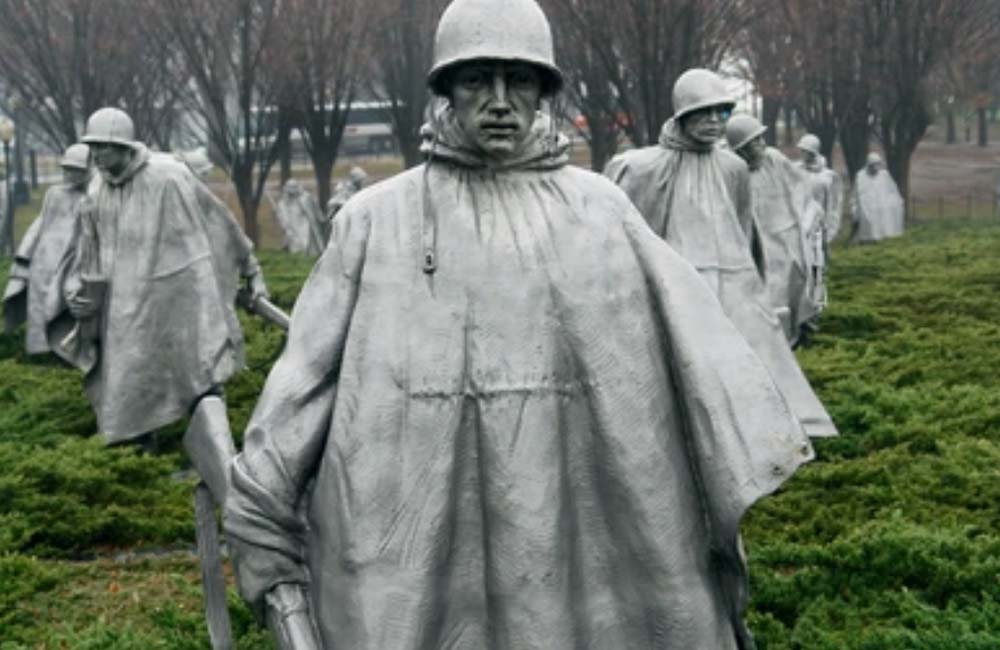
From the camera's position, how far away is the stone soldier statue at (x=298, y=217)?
36.6 m

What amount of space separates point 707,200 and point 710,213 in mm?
81

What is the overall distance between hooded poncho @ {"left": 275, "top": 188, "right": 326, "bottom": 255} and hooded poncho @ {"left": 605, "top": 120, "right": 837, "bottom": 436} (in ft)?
84.4

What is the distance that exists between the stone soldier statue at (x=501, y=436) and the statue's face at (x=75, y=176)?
13683mm

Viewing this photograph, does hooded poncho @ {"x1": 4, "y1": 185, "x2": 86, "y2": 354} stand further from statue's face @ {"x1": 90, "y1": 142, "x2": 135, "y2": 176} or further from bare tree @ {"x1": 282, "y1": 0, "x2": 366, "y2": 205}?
bare tree @ {"x1": 282, "y1": 0, "x2": 366, "y2": 205}

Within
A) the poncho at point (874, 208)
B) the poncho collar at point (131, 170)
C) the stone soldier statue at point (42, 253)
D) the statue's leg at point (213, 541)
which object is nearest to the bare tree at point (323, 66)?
the poncho at point (874, 208)

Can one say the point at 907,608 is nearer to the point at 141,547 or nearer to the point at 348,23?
the point at 141,547

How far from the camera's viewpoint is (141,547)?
990cm

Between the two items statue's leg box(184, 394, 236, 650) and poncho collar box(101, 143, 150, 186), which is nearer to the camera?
statue's leg box(184, 394, 236, 650)

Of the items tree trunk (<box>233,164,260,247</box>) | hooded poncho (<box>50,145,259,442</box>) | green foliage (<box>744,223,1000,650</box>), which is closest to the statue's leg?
green foliage (<box>744,223,1000,650</box>)

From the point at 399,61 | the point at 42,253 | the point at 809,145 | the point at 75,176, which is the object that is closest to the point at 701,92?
the point at 42,253

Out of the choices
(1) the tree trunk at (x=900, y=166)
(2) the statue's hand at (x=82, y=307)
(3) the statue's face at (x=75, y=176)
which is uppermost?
(3) the statue's face at (x=75, y=176)

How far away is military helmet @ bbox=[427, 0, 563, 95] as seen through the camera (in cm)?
419

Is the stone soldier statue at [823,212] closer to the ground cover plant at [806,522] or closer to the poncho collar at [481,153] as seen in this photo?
the ground cover plant at [806,522]

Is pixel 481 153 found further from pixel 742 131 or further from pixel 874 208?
pixel 874 208
